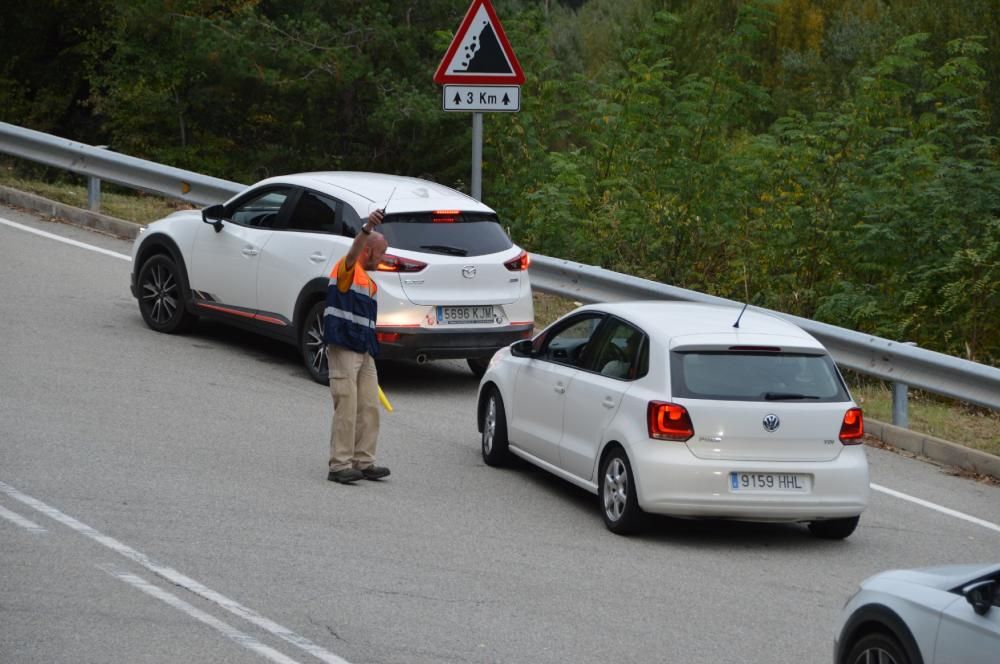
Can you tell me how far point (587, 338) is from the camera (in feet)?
35.8

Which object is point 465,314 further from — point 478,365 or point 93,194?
point 93,194

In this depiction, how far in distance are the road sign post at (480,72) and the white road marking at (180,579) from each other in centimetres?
630

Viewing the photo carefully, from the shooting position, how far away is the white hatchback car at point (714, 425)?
969 centimetres

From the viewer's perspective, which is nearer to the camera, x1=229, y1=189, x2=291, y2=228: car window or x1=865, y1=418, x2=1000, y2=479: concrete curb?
x1=865, y1=418, x2=1000, y2=479: concrete curb

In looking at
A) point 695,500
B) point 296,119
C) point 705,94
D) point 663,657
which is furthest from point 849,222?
point 296,119

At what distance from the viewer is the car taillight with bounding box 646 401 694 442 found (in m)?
9.68

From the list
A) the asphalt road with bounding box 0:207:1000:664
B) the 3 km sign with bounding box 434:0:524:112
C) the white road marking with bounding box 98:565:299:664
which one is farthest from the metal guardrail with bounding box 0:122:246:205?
the white road marking with bounding box 98:565:299:664

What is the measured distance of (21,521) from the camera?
8.85 meters

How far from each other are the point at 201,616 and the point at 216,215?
24.0 ft

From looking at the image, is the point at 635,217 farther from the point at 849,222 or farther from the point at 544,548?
the point at 544,548

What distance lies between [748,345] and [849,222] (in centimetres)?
919

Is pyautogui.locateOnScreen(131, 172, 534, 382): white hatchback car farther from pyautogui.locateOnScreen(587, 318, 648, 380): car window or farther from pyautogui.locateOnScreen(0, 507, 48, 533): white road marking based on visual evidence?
pyautogui.locateOnScreen(0, 507, 48, 533): white road marking

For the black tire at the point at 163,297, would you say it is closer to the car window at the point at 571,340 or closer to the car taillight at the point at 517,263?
the car taillight at the point at 517,263

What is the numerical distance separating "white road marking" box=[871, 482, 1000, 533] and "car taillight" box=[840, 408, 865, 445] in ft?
5.03
